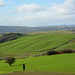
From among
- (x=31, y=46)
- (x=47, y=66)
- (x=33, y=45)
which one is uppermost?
(x=47, y=66)

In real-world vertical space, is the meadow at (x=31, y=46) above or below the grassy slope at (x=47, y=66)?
below

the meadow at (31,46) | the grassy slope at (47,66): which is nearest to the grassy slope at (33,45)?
the meadow at (31,46)

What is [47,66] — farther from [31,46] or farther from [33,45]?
[33,45]

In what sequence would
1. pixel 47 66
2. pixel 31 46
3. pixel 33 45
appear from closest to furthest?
1. pixel 47 66
2. pixel 31 46
3. pixel 33 45

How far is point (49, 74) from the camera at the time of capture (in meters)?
26.2

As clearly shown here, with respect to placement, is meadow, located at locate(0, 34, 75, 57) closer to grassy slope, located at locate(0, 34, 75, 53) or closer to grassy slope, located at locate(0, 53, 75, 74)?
grassy slope, located at locate(0, 34, 75, 53)

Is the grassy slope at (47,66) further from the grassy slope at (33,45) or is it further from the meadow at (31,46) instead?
the grassy slope at (33,45)

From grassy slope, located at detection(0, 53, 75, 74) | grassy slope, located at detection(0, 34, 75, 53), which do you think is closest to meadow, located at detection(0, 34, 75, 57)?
grassy slope, located at detection(0, 34, 75, 53)

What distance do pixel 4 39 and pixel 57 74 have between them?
131m

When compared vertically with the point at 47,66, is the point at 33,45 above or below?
below

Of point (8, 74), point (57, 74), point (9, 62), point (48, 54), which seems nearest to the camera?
point (57, 74)

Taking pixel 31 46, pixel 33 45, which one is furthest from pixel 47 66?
pixel 33 45

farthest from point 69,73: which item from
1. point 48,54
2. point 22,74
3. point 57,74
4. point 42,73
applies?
point 48,54

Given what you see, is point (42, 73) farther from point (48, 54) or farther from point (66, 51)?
point (66, 51)
